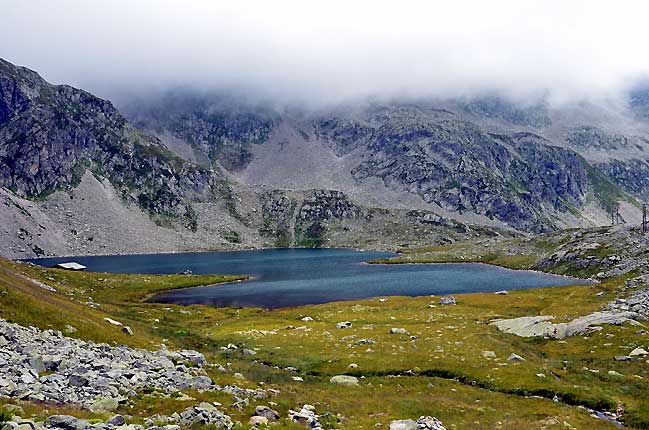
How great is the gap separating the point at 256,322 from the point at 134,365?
57.6 metres

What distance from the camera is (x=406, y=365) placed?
4850 centimetres

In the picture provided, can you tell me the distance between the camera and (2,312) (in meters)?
37.2

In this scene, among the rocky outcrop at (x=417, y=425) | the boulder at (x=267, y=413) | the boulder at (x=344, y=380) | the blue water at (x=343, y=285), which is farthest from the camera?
the blue water at (x=343, y=285)

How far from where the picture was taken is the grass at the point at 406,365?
1236 inches

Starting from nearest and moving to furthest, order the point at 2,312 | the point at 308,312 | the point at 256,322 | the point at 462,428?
1. the point at 462,428
2. the point at 2,312
3. the point at 256,322
4. the point at 308,312

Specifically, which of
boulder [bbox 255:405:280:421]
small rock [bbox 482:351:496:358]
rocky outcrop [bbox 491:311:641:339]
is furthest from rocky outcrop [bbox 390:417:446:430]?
rocky outcrop [bbox 491:311:641:339]

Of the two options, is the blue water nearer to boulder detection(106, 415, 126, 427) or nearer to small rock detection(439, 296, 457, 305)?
small rock detection(439, 296, 457, 305)

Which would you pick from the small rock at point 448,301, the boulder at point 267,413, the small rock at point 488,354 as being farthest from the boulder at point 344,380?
the small rock at point 448,301

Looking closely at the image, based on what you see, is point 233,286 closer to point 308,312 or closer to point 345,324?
point 308,312

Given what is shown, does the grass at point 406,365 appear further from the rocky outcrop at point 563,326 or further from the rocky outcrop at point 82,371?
the rocky outcrop at point 563,326

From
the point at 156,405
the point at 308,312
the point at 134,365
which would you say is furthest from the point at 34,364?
the point at 308,312

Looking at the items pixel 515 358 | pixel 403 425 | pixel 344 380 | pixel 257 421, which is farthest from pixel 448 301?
pixel 257 421

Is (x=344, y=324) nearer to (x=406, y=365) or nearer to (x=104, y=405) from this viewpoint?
(x=406, y=365)

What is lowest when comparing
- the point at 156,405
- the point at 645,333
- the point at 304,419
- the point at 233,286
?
the point at 233,286
